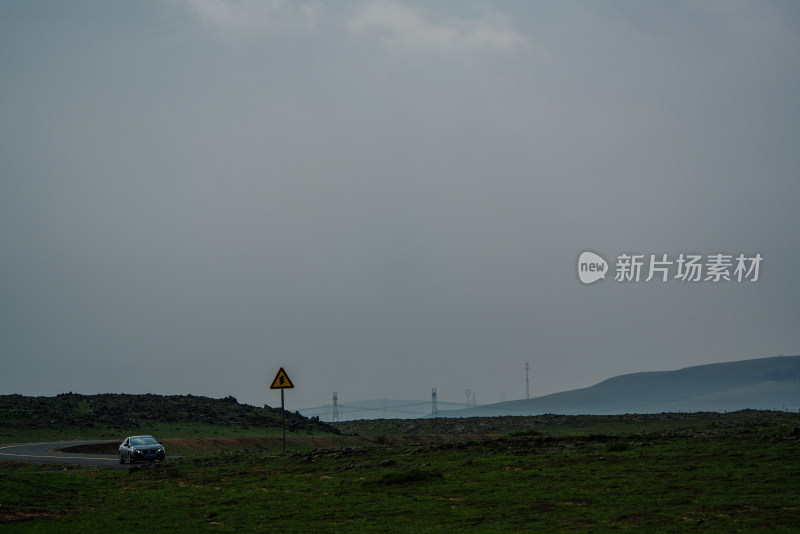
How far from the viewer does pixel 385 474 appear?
32.2m

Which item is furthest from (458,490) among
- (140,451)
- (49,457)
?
(49,457)

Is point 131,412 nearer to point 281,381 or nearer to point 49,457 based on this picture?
point 49,457

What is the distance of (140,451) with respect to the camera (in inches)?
1892

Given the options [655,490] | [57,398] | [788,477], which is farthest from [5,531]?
[57,398]

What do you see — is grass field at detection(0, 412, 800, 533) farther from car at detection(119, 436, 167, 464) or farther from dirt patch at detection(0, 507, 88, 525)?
car at detection(119, 436, 167, 464)

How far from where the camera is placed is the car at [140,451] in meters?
47.9

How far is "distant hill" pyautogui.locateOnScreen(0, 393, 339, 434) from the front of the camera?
262ft

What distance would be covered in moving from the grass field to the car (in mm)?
4737

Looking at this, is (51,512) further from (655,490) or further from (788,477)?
(788,477)

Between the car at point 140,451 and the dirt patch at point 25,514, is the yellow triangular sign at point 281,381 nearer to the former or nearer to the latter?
the car at point 140,451

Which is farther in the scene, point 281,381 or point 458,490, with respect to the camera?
point 281,381

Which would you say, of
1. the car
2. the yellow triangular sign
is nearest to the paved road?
the car

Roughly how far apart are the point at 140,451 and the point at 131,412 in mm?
41384

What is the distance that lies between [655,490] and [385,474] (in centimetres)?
1166
